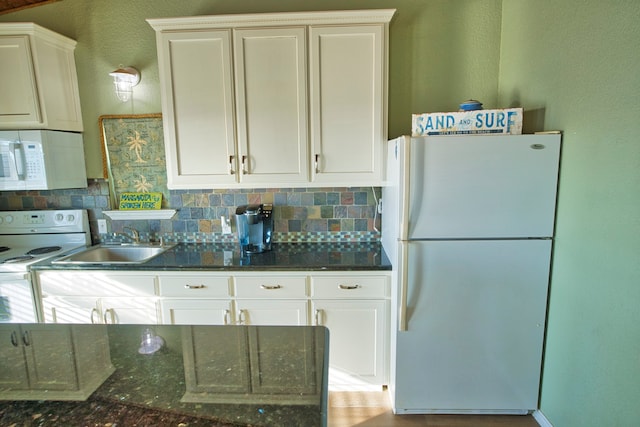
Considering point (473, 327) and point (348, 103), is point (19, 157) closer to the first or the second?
point (348, 103)

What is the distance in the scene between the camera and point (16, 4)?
222 centimetres

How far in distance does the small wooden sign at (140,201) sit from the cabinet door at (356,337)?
1.41m

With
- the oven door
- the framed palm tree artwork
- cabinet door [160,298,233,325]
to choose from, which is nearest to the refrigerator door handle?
cabinet door [160,298,233,325]

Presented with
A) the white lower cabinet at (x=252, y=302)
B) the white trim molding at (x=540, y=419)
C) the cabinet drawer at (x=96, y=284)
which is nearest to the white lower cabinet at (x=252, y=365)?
the white lower cabinet at (x=252, y=302)

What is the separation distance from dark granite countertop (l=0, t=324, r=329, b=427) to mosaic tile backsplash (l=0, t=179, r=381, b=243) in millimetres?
1382

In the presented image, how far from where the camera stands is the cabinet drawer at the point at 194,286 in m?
1.97

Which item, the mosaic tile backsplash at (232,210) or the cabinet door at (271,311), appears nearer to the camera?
the cabinet door at (271,311)

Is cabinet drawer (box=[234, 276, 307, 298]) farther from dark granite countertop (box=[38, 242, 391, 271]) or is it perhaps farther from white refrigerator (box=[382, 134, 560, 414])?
white refrigerator (box=[382, 134, 560, 414])

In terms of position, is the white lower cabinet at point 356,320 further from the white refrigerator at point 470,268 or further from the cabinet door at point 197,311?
the cabinet door at point 197,311

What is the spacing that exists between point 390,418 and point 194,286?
1.36 m

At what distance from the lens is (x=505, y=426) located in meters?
1.80

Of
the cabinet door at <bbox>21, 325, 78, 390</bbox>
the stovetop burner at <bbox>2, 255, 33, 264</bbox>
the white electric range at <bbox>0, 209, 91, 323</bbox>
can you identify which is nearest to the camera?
the cabinet door at <bbox>21, 325, 78, 390</bbox>

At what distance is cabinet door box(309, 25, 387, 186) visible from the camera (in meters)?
1.96

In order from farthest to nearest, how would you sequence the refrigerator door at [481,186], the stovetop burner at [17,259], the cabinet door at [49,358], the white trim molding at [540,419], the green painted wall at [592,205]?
the stovetop burner at [17,259] < the white trim molding at [540,419] < the refrigerator door at [481,186] < the green painted wall at [592,205] < the cabinet door at [49,358]
